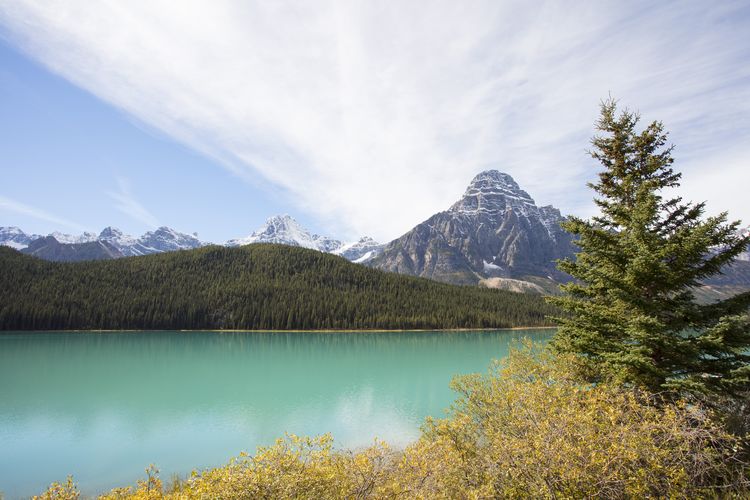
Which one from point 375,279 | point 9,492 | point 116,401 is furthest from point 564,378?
point 375,279

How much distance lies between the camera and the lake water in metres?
22.3

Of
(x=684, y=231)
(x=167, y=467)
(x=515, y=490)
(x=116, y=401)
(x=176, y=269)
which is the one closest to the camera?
(x=515, y=490)

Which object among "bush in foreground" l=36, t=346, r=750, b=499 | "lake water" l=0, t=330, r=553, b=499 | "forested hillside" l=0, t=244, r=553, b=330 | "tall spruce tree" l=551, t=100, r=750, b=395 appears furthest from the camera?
Result: "forested hillside" l=0, t=244, r=553, b=330

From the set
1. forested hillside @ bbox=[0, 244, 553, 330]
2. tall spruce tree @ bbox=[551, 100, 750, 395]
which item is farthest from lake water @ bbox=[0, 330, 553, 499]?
forested hillside @ bbox=[0, 244, 553, 330]

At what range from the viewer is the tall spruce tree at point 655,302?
1244cm

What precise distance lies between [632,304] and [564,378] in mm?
3670

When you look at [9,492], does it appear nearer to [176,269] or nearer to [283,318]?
[283,318]

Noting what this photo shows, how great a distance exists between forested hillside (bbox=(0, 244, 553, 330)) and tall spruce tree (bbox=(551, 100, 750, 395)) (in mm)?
135048

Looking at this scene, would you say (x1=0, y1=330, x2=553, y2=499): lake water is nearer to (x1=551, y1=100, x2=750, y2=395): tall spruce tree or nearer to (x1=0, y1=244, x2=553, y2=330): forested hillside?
(x1=551, y1=100, x2=750, y2=395): tall spruce tree

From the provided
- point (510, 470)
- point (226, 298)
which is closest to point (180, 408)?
point (510, 470)

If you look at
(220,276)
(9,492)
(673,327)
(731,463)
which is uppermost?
(220,276)

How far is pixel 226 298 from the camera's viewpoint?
159 m

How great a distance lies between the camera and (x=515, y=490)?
819 centimetres

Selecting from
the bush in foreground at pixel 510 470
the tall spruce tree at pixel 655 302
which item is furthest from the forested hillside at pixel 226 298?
the bush in foreground at pixel 510 470
